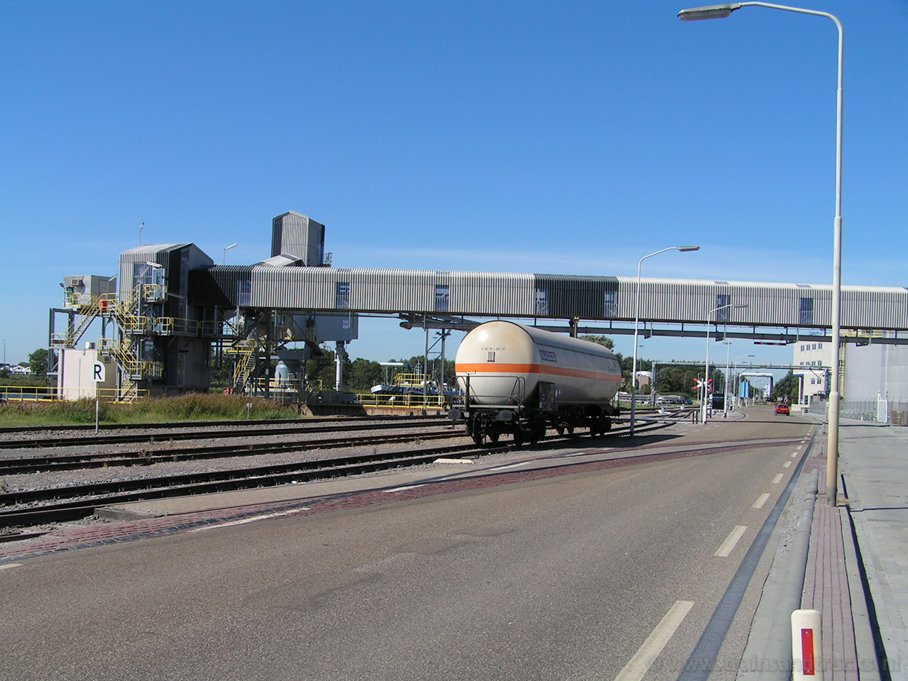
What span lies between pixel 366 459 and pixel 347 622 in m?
14.0

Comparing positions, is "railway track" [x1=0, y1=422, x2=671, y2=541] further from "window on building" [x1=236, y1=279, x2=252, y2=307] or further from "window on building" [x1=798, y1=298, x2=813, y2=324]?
"window on building" [x1=798, y1=298, x2=813, y2=324]

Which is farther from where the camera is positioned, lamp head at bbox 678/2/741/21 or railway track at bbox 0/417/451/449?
railway track at bbox 0/417/451/449

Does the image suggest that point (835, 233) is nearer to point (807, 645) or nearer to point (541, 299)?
point (807, 645)

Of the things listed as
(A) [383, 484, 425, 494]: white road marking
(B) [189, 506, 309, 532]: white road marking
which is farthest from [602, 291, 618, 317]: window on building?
(B) [189, 506, 309, 532]: white road marking

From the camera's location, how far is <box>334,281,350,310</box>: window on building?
166ft

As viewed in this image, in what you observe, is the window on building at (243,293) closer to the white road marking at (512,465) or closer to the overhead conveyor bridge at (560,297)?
the overhead conveyor bridge at (560,297)

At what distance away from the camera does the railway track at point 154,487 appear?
1099cm

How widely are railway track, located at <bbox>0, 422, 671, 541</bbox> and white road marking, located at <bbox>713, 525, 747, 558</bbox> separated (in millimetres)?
8531

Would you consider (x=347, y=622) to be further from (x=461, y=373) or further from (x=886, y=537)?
(x=461, y=373)

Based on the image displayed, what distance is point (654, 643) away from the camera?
19.4ft

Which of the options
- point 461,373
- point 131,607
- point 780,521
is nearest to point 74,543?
point 131,607

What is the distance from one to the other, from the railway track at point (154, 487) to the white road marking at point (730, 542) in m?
8.53

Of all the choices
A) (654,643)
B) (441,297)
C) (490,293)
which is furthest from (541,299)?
(654,643)

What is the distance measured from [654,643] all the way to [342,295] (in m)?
45.9
